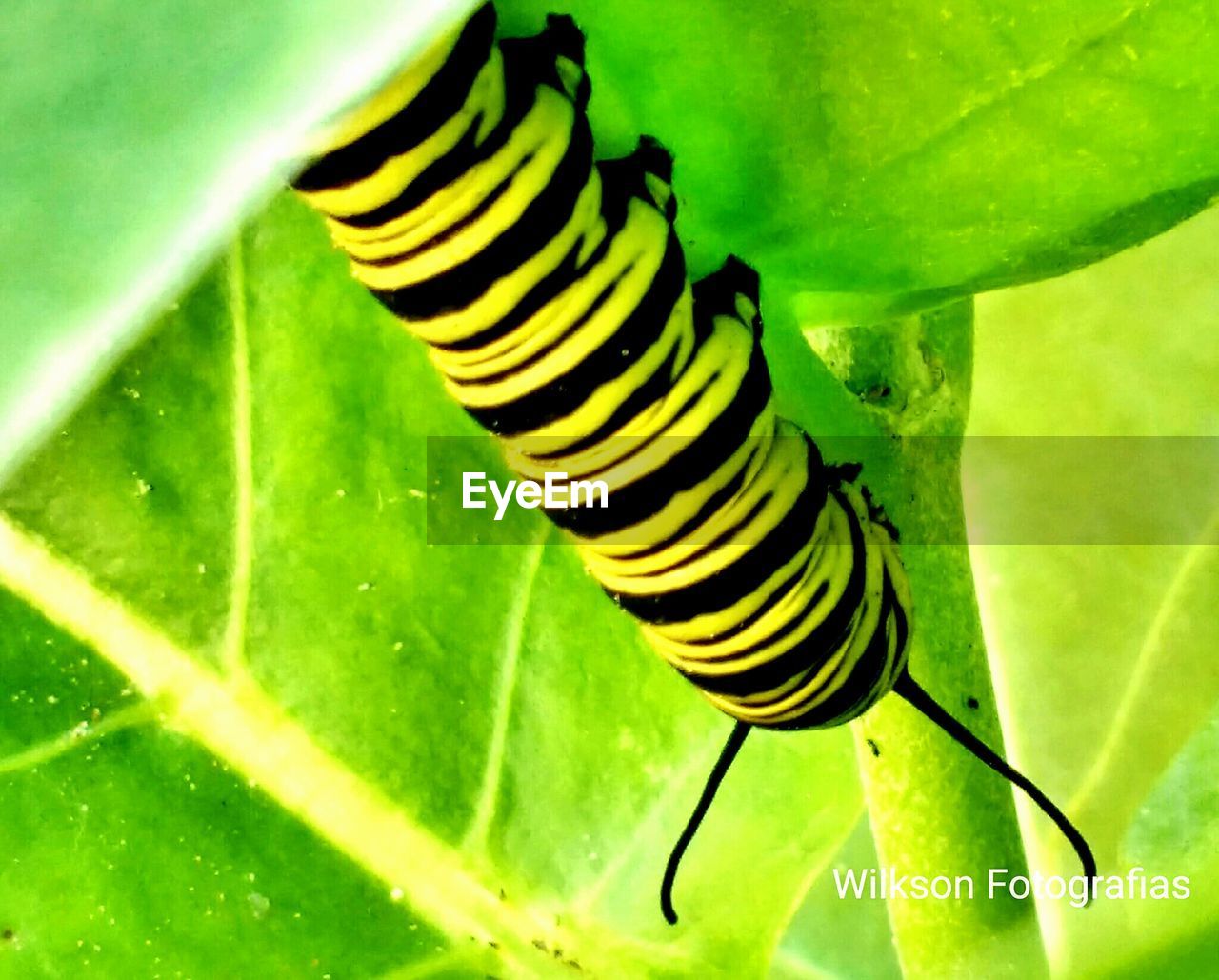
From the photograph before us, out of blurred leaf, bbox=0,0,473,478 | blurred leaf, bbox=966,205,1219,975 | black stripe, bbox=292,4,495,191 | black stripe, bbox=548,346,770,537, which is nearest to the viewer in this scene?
blurred leaf, bbox=0,0,473,478

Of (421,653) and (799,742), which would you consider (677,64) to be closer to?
(421,653)

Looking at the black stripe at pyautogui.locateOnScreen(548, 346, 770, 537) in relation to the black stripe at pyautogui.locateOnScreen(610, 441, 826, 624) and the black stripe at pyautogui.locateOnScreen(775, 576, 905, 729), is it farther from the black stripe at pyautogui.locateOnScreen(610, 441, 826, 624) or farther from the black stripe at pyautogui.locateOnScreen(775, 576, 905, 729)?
the black stripe at pyautogui.locateOnScreen(775, 576, 905, 729)

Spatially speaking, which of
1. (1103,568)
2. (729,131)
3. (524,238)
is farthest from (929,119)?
(1103,568)

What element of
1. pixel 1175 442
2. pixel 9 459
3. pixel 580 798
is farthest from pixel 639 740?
pixel 9 459

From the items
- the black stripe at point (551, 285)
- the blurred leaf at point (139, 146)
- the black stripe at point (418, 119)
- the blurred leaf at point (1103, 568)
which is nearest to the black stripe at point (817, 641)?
the black stripe at point (551, 285)

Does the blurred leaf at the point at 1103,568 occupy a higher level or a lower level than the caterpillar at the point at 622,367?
lower

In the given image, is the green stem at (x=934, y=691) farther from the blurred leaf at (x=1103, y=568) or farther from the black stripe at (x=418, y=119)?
the blurred leaf at (x=1103, y=568)

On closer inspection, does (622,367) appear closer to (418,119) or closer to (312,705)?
(418,119)

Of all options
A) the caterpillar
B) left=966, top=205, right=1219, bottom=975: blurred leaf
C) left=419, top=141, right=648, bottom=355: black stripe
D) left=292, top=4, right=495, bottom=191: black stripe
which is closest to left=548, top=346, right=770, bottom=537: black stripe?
the caterpillar
